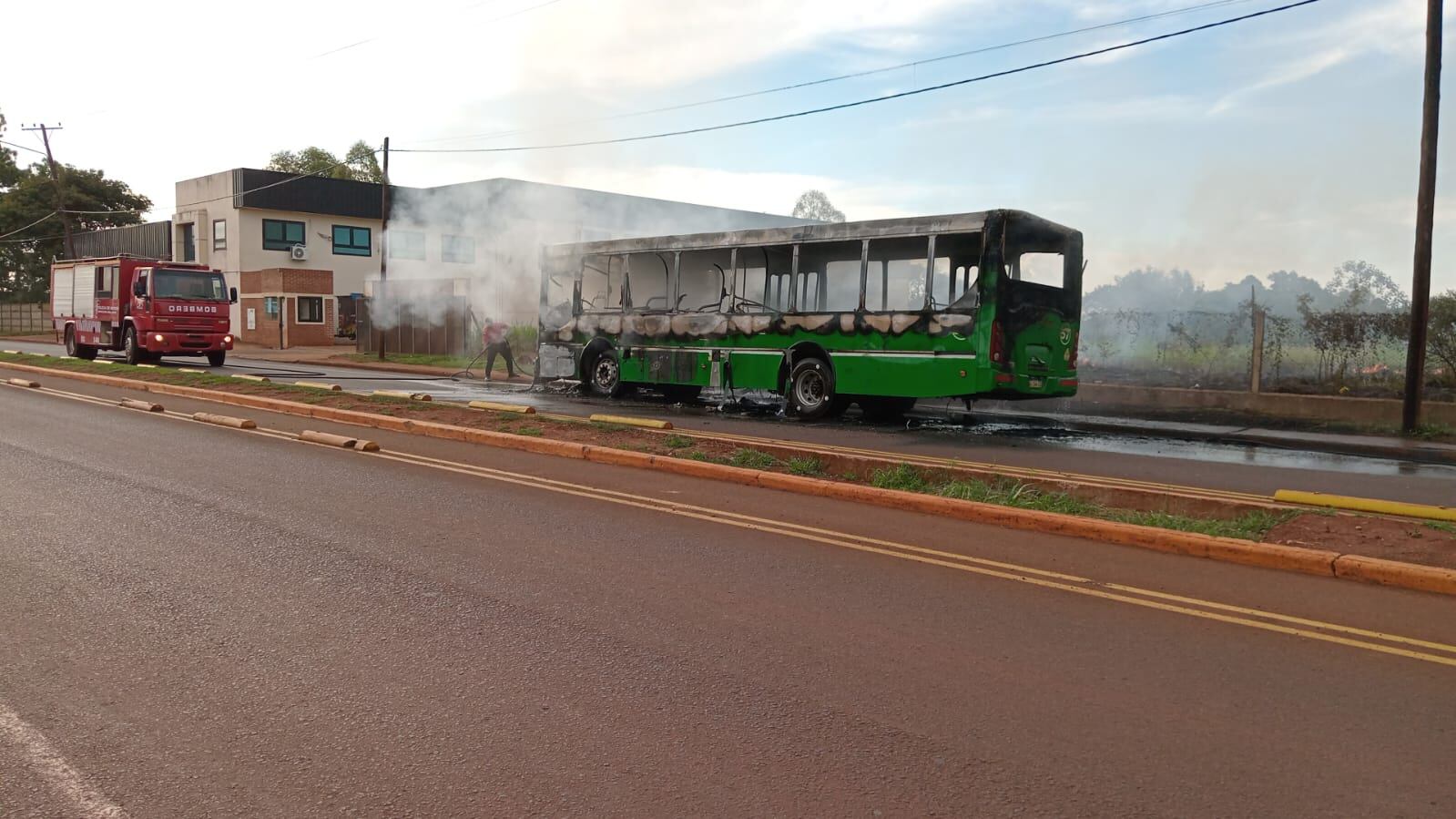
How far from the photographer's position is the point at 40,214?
60.8 m

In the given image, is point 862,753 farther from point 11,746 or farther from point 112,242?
point 112,242

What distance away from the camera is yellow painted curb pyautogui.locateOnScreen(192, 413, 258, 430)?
39.2 ft

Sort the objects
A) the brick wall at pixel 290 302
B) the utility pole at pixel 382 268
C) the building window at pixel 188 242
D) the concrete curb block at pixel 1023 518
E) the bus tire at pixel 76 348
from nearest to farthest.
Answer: the concrete curb block at pixel 1023 518 → the bus tire at pixel 76 348 → the utility pole at pixel 382 268 → the brick wall at pixel 290 302 → the building window at pixel 188 242

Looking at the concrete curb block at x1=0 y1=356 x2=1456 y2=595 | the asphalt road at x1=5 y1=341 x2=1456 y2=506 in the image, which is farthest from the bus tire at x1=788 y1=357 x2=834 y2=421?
the concrete curb block at x1=0 y1=356 x2=1456 y2=595

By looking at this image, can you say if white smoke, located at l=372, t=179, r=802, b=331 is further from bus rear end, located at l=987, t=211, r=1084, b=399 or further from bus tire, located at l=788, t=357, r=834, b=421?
bus rear end, located at l=987, t=211, r=1084, b=399

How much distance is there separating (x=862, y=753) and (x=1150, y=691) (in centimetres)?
135

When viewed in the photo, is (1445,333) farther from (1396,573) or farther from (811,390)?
(1396,573)

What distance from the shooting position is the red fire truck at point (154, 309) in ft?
80.5

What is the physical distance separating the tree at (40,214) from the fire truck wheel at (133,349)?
3958cm

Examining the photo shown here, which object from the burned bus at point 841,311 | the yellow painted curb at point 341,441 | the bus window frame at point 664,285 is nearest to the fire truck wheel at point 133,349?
the burned bus at point 841,311

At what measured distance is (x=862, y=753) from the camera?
10.9ft

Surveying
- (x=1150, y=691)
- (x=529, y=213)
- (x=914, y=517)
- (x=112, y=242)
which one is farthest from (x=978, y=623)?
(x=112, y=242)

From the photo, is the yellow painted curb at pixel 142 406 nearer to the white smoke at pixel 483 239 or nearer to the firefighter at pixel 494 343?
the firefighter at pixel 494 343

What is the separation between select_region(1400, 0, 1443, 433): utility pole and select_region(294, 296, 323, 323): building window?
38740 millimetres
